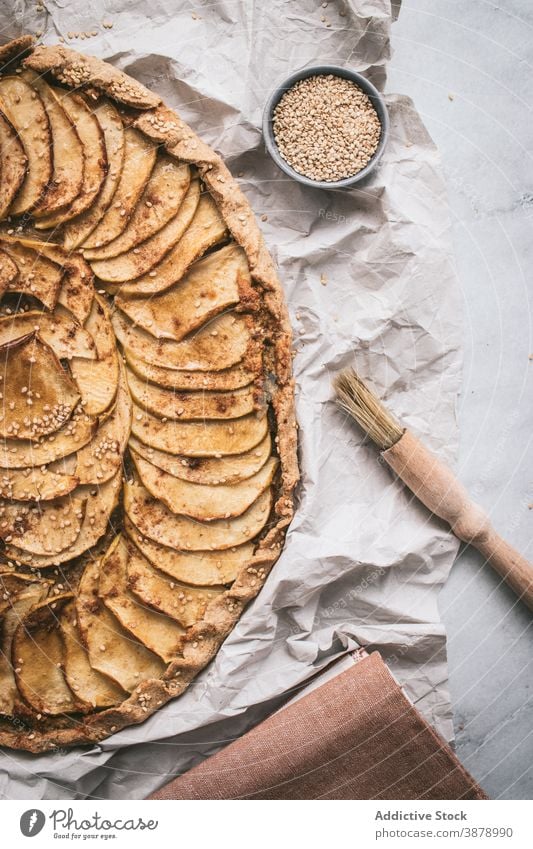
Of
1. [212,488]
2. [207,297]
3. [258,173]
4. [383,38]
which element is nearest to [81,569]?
[212,488]

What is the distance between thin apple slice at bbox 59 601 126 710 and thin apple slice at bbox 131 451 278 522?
98 cm

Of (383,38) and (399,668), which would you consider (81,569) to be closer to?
(399,668)

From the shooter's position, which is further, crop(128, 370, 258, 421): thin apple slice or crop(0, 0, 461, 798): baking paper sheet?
crop(0, 0, 461, 798): baking paper sheet

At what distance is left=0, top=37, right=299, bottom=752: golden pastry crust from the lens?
4.60 meters

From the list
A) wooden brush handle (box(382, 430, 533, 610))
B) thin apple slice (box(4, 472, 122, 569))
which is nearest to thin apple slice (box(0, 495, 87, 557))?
thin apple slice (box(4, 472, 122, 569))

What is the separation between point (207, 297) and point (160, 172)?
94cm

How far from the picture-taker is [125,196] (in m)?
4.63

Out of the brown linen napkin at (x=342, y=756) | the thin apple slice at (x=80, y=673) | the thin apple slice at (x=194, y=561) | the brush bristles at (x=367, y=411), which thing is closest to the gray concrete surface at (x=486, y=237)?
the brush bristles at (x=367, y=411)

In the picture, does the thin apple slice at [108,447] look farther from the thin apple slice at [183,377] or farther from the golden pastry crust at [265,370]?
the golden pastry crust at [265,370]

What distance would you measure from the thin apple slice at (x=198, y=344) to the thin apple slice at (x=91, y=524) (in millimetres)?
865

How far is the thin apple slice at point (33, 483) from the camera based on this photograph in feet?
15.1

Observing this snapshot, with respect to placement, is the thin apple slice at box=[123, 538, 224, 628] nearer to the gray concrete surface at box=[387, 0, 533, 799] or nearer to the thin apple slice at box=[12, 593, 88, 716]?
the thin apple slice at box=[12, 593, 88, 716]

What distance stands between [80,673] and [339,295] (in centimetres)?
326
